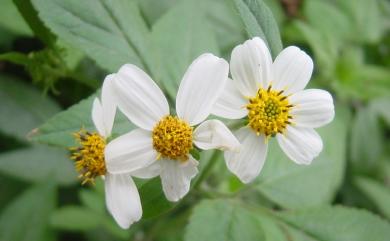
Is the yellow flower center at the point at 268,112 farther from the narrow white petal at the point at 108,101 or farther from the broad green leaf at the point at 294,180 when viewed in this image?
the broad green leaf at the point at 294,180

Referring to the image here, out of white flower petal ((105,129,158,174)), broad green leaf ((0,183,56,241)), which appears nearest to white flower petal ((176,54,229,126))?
white flower petal ((105,129,158,174))

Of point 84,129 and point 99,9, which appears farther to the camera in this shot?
point 99,9

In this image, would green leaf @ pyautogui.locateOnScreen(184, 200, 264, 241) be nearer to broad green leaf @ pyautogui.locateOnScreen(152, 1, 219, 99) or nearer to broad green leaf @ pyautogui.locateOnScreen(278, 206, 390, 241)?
broad green leaf @ pyautogui.locateOnScreen(278, 206, 390, 241)

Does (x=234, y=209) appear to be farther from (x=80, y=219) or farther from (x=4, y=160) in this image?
(x=4, y=160)

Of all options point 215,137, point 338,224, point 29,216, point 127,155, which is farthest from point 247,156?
point 29,216

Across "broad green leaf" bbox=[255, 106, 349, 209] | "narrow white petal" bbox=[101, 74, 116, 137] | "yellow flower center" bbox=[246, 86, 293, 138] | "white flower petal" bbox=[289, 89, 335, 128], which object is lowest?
"broad green leaf" bbox=[255, 106, 349, 209]

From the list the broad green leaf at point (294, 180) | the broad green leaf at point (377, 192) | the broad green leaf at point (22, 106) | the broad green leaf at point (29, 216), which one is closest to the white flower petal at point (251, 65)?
the broad green leaf at point (294, 180)

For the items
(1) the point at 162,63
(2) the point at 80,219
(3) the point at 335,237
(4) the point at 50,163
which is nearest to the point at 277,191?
(3) the point at 335,237
